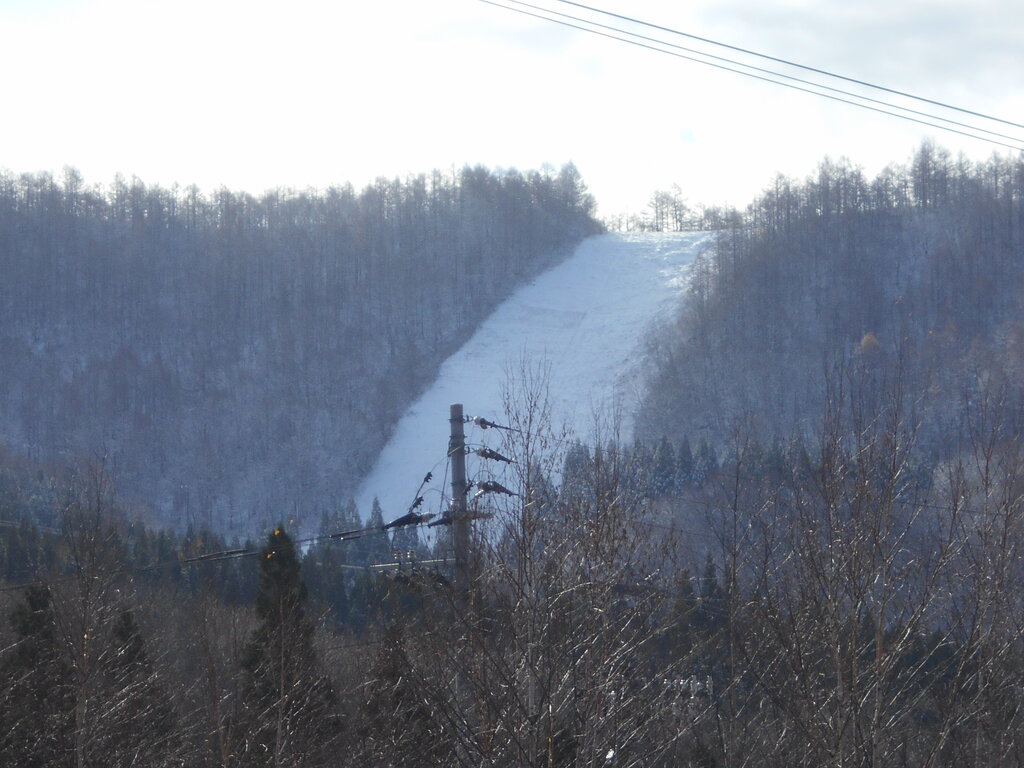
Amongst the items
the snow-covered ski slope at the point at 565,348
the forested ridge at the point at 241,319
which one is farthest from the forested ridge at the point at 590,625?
the forested ridge at the point at 241,319

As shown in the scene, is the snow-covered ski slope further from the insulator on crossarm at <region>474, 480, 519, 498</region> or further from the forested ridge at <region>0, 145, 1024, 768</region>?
→ the insulator on crossarm at <region>474, 480, 519, 498</region>

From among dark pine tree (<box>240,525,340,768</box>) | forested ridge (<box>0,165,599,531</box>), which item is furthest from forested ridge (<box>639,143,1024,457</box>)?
dark pine tree (<box>240,525,340,768</box>)

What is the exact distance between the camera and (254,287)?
188ft

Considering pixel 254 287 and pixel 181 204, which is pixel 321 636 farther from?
pixel 181 204

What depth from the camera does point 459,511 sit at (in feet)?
31.9

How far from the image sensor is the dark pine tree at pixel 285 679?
13.3m

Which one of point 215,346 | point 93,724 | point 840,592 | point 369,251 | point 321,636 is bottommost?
point 321,636

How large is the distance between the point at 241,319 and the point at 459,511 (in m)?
47.6

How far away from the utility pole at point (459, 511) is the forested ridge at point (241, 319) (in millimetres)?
31007

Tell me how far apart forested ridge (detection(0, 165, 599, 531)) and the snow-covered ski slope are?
1406 millimetres

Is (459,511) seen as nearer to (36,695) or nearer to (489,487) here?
(489,487)

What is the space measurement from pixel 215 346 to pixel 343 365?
7.06m

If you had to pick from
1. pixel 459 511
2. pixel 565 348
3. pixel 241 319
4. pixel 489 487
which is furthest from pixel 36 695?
pixel 241 319

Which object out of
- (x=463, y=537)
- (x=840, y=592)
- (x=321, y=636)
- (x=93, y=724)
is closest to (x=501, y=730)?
(x=463, y=537)
